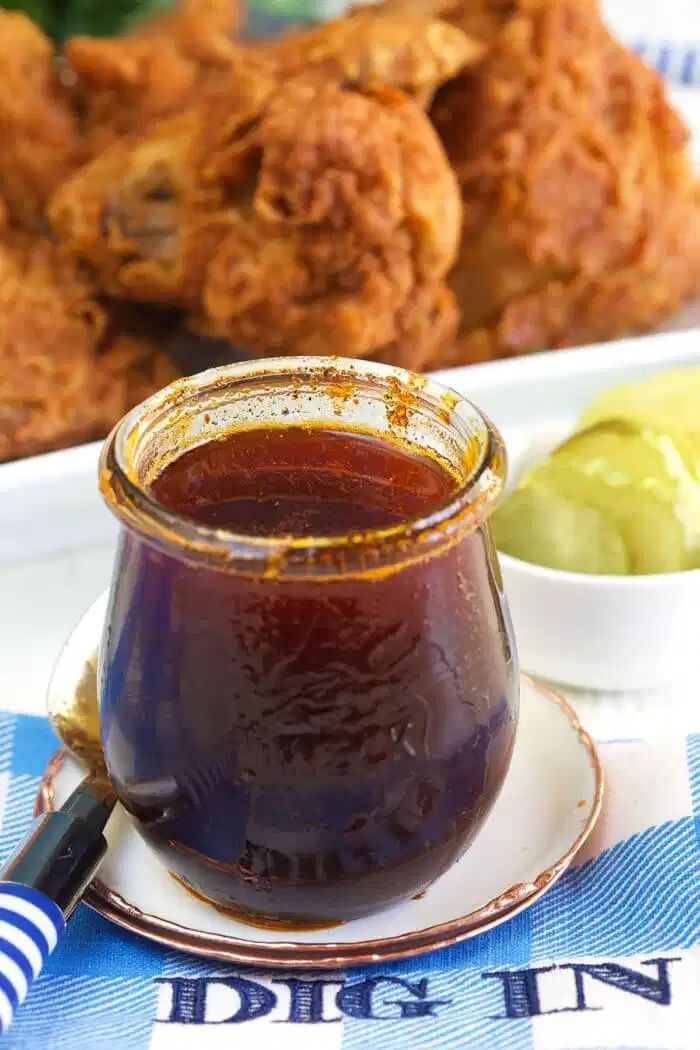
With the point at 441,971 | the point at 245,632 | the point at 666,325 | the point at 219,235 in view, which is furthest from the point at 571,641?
the point at 666,325

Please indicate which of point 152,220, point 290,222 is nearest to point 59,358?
point 152,220

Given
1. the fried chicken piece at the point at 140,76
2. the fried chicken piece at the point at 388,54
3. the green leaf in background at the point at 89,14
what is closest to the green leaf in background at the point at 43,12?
the green leaf in background at the point at 89,14

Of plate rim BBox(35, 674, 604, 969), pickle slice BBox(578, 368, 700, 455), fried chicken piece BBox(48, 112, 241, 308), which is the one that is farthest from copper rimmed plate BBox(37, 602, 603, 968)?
fried chicken piece BBox(48, 112, 241, 308)

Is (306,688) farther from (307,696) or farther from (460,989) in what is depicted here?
(460,989)

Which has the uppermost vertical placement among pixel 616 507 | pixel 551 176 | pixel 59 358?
pixel 551 176

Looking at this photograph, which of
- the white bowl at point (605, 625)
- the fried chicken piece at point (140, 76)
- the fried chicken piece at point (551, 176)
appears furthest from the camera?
the fried chicken piece at point (140, 76)

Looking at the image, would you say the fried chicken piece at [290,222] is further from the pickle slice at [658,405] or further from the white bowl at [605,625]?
the white bowl at [605,625]

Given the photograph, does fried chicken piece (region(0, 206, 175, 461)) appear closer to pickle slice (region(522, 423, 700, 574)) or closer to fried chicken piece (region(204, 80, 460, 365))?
fried chicken piece (region(204, 80, 460, 365))

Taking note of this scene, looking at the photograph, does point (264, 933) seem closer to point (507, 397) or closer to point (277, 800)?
point (277, 800)
